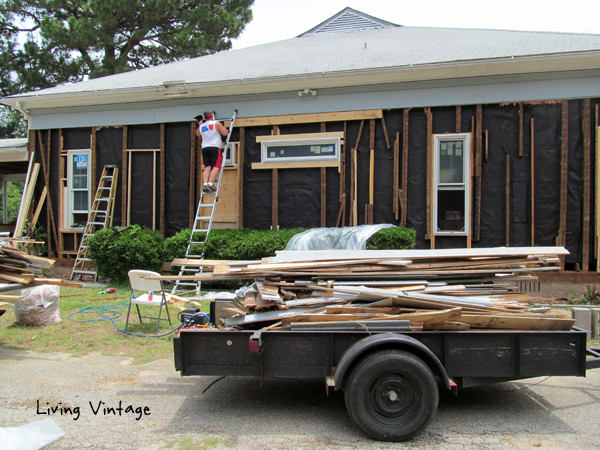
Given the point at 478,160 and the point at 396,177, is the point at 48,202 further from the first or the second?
the point at 478,160

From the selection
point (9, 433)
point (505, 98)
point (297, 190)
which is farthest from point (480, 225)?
point (9, 433)

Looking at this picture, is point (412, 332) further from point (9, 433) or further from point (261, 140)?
point (261, 140)

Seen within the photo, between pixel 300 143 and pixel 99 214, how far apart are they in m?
5.42

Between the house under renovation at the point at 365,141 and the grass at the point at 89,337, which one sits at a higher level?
the house under renovation at the point at 365,141

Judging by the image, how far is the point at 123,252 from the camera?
939 centimetres

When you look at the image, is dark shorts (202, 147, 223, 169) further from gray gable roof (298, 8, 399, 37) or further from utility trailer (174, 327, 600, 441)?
gray gable roof (298, 8, 399, 37)

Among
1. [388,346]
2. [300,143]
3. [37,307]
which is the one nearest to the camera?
[388,346]

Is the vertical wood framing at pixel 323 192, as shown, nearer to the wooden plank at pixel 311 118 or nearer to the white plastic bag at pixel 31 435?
the wooden plank at pixel 311 118

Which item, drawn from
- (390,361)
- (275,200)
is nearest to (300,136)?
(275,200)

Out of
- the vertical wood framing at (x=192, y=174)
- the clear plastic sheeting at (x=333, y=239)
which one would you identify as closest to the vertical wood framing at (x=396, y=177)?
the clear plastic sheeting at (x=333, y=239)

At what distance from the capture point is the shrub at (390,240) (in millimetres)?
8227

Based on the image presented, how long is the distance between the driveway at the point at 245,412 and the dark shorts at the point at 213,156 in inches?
214

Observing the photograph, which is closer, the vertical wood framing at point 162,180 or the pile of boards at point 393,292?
the pile of boards at point 393,292

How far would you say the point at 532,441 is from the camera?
338 centimetres
